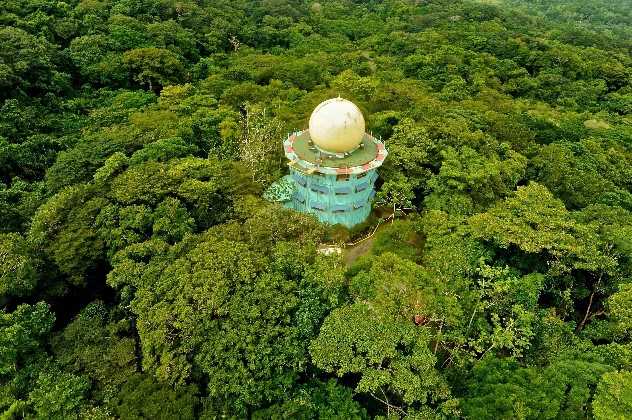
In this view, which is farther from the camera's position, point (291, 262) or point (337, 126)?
point (337, 126)

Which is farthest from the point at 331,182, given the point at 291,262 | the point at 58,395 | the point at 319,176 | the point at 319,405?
the point at 58,395

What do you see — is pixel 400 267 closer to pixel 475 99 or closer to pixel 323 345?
pixel 323 345

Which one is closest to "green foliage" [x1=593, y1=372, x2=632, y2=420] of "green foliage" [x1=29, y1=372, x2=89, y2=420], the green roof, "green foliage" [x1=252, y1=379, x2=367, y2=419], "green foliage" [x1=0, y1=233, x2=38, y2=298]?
"green foliage" [x1=252, y1=379, x2=367, y2=419]

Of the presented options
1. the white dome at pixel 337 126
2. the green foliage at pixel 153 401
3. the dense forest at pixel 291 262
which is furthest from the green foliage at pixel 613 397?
the white dome at pixel 337 126

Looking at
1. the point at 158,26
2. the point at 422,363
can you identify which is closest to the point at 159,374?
the point at 422,363

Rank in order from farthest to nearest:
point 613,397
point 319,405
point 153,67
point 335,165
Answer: point 153,67, point 335,165, point 319,405, point 613,397

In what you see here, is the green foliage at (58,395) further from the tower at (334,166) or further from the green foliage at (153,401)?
the tower at (334,166)

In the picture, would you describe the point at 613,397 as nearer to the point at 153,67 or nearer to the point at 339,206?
the point at 339,206

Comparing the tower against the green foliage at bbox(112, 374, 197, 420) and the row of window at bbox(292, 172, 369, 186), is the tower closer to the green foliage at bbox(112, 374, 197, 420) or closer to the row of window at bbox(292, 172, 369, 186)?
the row of window at bbox(292, 172, 369, 186)

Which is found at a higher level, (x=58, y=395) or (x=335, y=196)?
(x=335, y=196)
